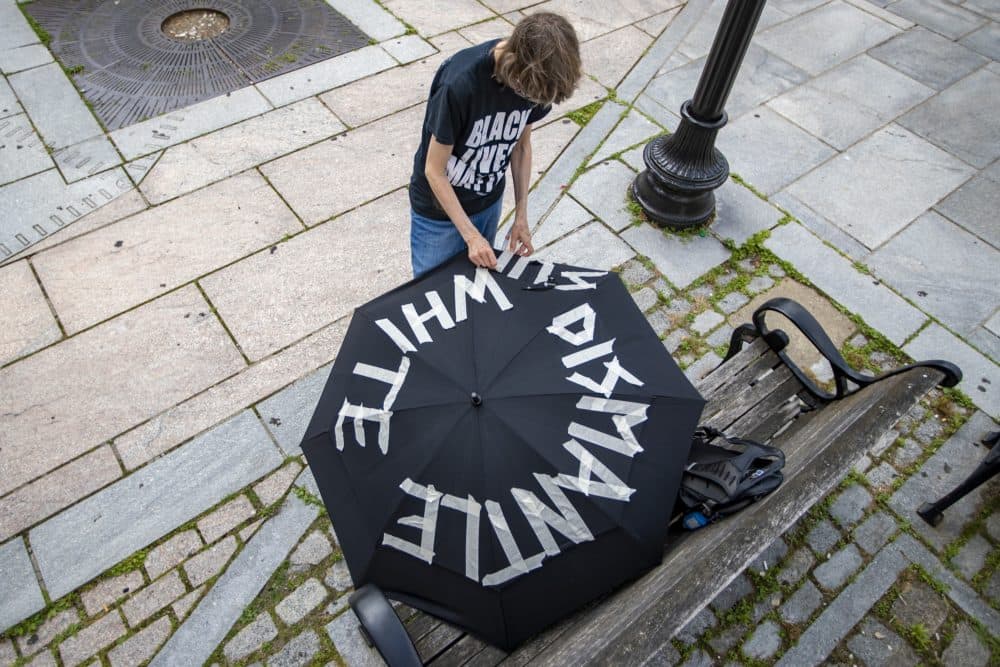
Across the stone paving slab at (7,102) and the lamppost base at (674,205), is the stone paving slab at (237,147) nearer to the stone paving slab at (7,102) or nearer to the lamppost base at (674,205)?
the stone paving slab at (7,102)

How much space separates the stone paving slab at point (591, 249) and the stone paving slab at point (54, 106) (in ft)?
12.8

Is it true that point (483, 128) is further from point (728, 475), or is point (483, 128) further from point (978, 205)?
point (978, 205)

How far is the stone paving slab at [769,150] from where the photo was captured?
5.16 meters

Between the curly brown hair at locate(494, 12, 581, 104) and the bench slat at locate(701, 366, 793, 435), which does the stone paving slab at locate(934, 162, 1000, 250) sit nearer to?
the bench slat at locate(701, 366, 793, 435)

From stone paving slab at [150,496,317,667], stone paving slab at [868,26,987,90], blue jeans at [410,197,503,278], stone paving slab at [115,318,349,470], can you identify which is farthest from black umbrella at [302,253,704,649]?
stone paving slab at [868,26,987,90]

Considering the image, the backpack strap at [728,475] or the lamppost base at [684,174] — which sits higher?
the lamppost base at [684,174]

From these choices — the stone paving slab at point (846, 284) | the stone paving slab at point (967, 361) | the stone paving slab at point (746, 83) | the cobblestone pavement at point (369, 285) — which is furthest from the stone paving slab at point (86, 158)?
the stone paving slab at point (967, 361)

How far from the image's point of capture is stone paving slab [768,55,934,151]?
18.2ft

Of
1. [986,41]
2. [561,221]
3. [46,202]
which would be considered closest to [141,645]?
[46,202]

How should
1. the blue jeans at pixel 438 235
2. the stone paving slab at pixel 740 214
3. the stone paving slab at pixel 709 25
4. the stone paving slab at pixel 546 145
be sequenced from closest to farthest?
the blue jeans at pixel 438 235
the stone paving slab at pixel 740 214
the stone paving slab at pixel 546 145
the stone paving slab at pixel 709 25

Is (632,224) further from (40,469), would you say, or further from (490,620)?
(40,469)

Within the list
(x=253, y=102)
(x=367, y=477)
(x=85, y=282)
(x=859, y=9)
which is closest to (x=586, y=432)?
(x=367, y=477)

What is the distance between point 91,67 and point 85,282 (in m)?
2.71

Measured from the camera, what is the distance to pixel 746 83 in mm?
5930
